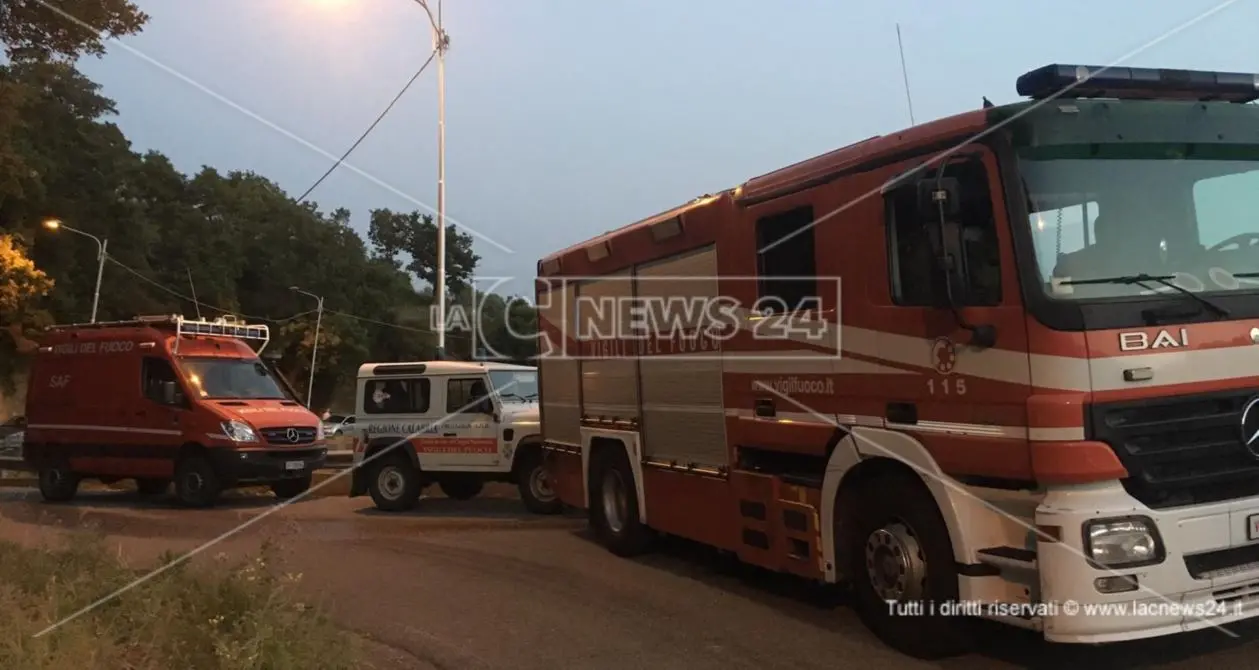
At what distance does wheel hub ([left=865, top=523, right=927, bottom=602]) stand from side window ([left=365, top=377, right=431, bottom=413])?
9046mm

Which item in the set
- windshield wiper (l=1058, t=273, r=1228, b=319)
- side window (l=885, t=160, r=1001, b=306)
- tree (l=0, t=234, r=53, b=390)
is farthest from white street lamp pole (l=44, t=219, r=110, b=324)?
windshield wiper (l=1058, t=273, r=1228, b=319)

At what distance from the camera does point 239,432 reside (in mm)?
14555

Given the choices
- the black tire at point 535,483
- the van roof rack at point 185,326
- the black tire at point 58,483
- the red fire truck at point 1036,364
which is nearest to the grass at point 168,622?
the red fire truck at point 1036,364

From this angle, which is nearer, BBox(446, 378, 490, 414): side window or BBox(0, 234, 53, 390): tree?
BBox(446, 378, 490, 414): side window

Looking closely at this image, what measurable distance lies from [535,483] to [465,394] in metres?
1.69

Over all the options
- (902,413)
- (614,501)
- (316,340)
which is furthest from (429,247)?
(316,340)

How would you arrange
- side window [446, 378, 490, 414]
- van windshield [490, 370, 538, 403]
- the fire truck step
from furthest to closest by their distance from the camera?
van windshield [490, 370, 538, 403] < side window [446, 378, 490, 414] < the fire truck step

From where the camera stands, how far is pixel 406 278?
62938mm

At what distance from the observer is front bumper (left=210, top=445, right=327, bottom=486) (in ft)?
47.3

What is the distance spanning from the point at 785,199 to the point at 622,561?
13.6 feet

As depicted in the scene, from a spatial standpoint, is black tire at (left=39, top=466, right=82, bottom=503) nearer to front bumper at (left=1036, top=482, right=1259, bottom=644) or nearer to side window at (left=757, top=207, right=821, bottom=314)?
side window at (left=757, top=207, right=821, bottom=314)

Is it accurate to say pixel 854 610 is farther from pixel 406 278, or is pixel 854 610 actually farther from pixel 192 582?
pixel 406 278

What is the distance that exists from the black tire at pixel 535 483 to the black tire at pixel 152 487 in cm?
729

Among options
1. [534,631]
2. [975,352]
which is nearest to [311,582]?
[534,631]
